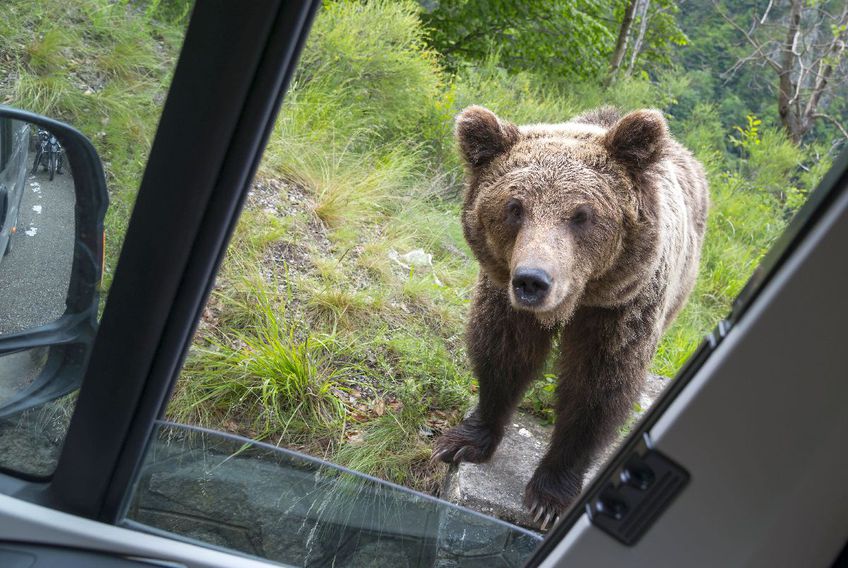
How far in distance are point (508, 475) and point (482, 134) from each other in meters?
1.59

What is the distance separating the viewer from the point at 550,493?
3.19 metres

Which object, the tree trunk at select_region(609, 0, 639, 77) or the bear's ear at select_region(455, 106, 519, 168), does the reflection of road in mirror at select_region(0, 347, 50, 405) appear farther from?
the tree trunk at select_region(609, 0, 639, 77)

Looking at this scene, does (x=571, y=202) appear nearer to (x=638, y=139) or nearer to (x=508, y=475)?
(x=638, y=139)

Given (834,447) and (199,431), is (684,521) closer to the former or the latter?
(834,447)

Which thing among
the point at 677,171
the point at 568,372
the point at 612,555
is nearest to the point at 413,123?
the point at 677,171

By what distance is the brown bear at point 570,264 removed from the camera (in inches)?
111

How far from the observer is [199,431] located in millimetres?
1868

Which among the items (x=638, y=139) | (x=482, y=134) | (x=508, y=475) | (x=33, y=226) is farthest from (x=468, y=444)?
(x=33, y=226)

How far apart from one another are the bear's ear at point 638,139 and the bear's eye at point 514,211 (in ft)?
1.50

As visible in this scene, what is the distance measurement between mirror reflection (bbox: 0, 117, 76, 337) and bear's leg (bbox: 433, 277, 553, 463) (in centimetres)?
200

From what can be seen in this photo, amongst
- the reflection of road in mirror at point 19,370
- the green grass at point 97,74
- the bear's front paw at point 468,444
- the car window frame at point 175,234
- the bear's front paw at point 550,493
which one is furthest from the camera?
the bear's front paw at point 468,444

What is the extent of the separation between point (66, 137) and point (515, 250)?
63.8 inches

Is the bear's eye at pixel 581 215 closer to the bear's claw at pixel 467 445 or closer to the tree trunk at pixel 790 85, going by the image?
the tree trunk at pixel 790 85

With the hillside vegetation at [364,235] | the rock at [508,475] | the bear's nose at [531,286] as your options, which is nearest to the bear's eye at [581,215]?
the bear's nose at [531,286]
